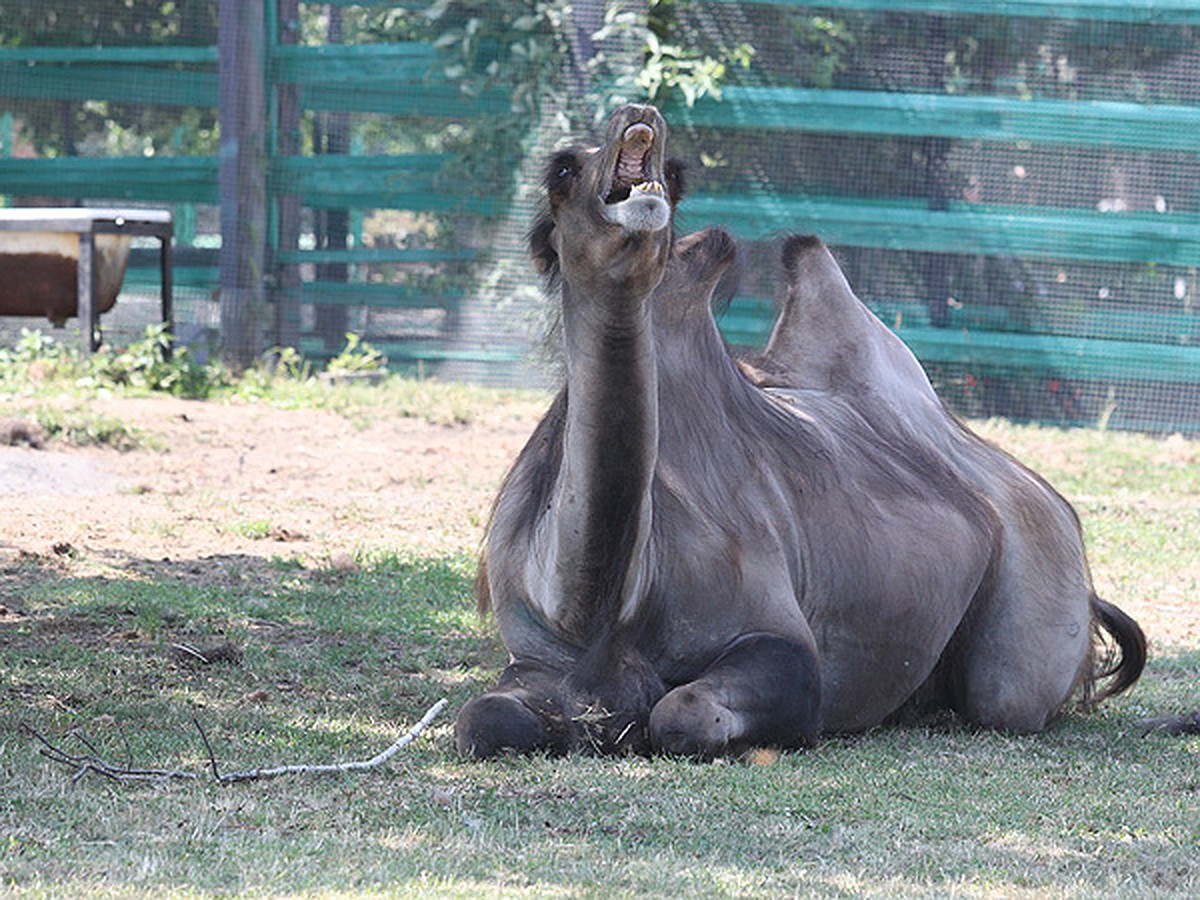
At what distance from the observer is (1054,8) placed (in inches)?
540

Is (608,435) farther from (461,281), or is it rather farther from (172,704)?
(461,281)

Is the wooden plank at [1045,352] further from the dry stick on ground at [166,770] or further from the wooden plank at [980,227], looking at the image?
the dry stick on ground at [166,770]

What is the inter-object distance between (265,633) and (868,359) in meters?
2.25

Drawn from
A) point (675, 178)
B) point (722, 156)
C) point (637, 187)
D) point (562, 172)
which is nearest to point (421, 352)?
point (722, 156)

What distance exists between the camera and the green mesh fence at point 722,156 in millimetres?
13641

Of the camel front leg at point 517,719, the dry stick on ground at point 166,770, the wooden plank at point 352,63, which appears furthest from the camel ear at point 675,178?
the wooden plank at point 352,63

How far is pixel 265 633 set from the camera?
21.5ft

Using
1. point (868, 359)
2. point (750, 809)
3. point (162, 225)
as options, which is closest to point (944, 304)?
point (162, 225)

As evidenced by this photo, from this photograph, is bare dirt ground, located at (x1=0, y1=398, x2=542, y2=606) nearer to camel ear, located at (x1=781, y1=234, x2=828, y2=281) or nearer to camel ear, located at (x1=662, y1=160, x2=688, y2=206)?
camel ear, located at (x1=781, y1=234, x2=828, y2=281)

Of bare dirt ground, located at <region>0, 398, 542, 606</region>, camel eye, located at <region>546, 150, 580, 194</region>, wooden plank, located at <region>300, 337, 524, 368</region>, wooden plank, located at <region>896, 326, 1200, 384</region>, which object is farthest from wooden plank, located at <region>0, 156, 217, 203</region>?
camel eye, located at <region>546, 150, 580, 194</region>

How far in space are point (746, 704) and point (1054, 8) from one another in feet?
33.0

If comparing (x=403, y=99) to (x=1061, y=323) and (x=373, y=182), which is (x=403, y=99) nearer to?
(x=373, y=182)

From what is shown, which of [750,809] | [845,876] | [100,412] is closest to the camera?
[845,876]

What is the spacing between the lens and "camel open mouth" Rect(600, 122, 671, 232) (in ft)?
14.3
